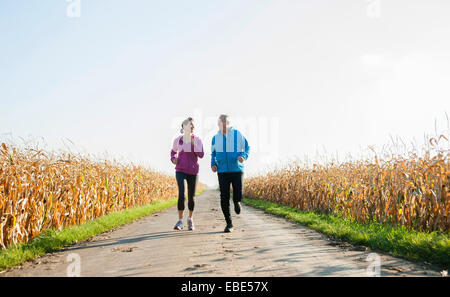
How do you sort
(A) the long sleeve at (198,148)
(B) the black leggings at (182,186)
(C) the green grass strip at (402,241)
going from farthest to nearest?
(A) the long sleeve at (198,148), (B) the black leggings at (182,186), (C) the green grass strip at (402,241)

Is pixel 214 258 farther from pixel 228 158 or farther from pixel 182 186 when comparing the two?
pixel 182 186

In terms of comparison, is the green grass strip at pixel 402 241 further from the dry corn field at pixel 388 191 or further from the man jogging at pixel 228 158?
the man jogging at pixel 228 158

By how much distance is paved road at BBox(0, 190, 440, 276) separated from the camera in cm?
410

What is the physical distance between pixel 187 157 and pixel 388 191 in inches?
192

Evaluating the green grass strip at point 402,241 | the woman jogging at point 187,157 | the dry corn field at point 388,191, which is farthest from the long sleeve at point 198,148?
the dry corn field at point 388,191

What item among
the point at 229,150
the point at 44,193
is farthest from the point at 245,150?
the point at 44,193

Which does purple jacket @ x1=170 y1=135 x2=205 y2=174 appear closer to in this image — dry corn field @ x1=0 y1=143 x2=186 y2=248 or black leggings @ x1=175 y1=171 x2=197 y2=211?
black leggings @ x1=175 y1=171 x2=197 y2=211

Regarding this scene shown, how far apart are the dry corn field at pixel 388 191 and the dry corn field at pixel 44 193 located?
7.41 meters

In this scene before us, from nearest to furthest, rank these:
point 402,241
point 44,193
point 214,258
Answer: point 214,258
point 402,241
point 44,193

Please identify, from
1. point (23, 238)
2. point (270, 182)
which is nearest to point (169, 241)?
point (23, 238)

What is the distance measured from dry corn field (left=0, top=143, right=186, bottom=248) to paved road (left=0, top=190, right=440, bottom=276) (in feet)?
3.44

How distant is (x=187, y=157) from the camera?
819 centimetres

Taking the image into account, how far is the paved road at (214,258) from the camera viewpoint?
410 cm
